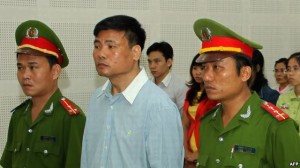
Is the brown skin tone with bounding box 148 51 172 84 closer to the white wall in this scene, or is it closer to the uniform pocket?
the white wall

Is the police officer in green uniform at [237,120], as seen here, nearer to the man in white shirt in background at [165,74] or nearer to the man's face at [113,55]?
the man's face at [113,55]

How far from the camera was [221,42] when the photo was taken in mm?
2305

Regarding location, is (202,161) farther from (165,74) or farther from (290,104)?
(165,74)

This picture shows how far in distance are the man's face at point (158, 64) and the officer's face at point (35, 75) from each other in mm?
2125

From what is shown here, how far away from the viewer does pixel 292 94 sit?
4.12 metres

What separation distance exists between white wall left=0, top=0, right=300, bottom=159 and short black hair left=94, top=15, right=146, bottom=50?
2942 mm

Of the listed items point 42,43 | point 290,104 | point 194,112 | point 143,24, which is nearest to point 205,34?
point 42,43

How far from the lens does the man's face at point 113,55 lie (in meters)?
2.07

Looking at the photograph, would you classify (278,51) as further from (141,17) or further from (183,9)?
(141,17)

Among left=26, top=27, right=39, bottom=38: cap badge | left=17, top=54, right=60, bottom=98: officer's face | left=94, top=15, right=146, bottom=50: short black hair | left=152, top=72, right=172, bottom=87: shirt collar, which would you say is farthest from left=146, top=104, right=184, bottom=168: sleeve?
left=152, top=72, right=172, bottom=87: shirt collar

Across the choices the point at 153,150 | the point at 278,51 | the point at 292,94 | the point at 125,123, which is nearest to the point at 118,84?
the point at 125,123

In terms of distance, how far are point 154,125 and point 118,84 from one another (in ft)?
Answer: 0.95

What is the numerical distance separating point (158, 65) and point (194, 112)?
1.07 metres

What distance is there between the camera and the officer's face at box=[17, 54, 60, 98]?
2.60m
